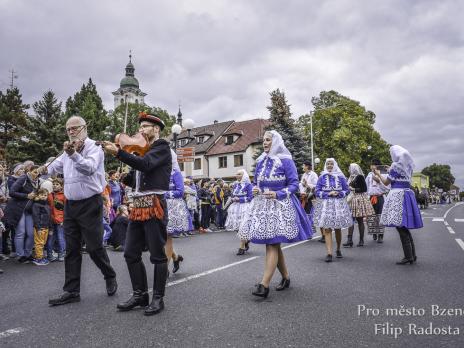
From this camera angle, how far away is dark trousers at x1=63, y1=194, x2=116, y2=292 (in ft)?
16.5

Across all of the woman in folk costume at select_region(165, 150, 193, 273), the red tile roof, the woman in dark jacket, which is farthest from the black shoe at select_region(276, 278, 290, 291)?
the red tile roof

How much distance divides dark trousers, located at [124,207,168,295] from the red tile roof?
45304 millimetres

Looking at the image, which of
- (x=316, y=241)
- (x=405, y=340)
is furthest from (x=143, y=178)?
(x=316, y=241)

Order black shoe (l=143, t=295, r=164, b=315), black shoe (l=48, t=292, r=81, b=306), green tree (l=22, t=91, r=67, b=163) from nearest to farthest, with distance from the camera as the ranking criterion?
1. black shoe (l=143, t=295, r=164, b=315)
2. black shoe (l=48, t=292, r=81, b=306)
3. green tree (l=22, t=91, r=67, b=163)

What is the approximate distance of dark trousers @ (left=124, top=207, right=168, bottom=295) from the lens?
4441 mm

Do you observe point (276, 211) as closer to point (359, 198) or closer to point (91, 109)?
point (359, 198)

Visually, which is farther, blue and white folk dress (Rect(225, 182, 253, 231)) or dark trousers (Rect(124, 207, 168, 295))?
blue and white folk dress (Rect(225, 182, 253, 231))

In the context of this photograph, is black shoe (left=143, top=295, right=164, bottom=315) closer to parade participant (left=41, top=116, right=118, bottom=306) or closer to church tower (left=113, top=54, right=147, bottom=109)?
parade participant (left=41, top=116, right=118, bottom=306)

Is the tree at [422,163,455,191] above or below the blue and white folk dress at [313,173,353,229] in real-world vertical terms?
above

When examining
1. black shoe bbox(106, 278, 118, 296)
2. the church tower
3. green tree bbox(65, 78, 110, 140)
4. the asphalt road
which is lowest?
the asphalt road

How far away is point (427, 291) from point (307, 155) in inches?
1184

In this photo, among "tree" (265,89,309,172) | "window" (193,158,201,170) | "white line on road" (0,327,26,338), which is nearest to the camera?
"white line on road" (0,327,26,338)

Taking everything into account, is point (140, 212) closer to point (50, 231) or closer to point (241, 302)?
point (241, 302)

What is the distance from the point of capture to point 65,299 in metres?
4.85
